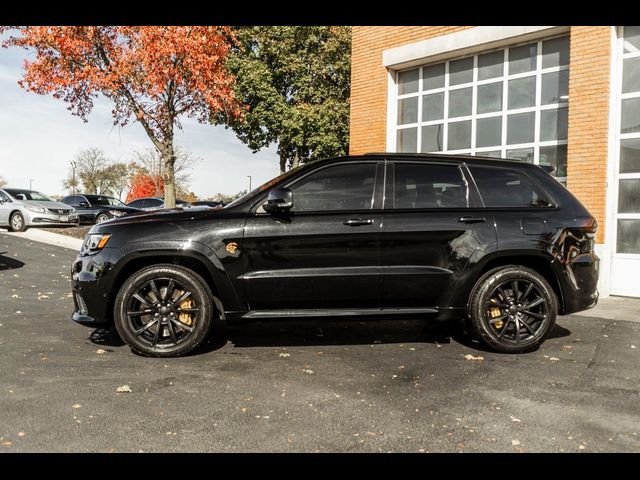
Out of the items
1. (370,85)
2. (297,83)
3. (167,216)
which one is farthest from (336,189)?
(297,83)

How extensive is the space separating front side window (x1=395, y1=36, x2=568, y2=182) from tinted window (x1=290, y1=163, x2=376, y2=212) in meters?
5.69

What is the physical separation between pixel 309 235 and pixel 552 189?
8.35 ft

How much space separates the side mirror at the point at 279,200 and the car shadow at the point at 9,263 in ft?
28.4

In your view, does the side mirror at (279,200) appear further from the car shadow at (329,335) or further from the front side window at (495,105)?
the front side window at (495,105)

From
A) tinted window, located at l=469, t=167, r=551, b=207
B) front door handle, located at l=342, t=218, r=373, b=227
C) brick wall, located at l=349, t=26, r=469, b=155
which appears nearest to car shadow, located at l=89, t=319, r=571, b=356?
front door handle, located at l=342, t=218, r=373, b=227

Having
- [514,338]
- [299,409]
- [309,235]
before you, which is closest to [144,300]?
[309,235]

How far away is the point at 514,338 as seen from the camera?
5555 mm

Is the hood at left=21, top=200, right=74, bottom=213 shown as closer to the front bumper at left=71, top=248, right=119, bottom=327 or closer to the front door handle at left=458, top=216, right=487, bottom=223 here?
the front bumper at left=71, top=248, right=119, bottom=327

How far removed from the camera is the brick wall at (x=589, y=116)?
8977 mm

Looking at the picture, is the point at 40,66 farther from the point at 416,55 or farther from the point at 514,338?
the point at 514,338

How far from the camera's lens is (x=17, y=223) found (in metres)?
20.0

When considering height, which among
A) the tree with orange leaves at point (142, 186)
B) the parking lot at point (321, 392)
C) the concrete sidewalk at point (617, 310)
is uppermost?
the tree with orange leaves at point (142, 186)

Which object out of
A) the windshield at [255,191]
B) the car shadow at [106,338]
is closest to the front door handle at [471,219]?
the windshield at [255,191]

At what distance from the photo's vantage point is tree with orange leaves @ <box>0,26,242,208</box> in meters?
13.8
